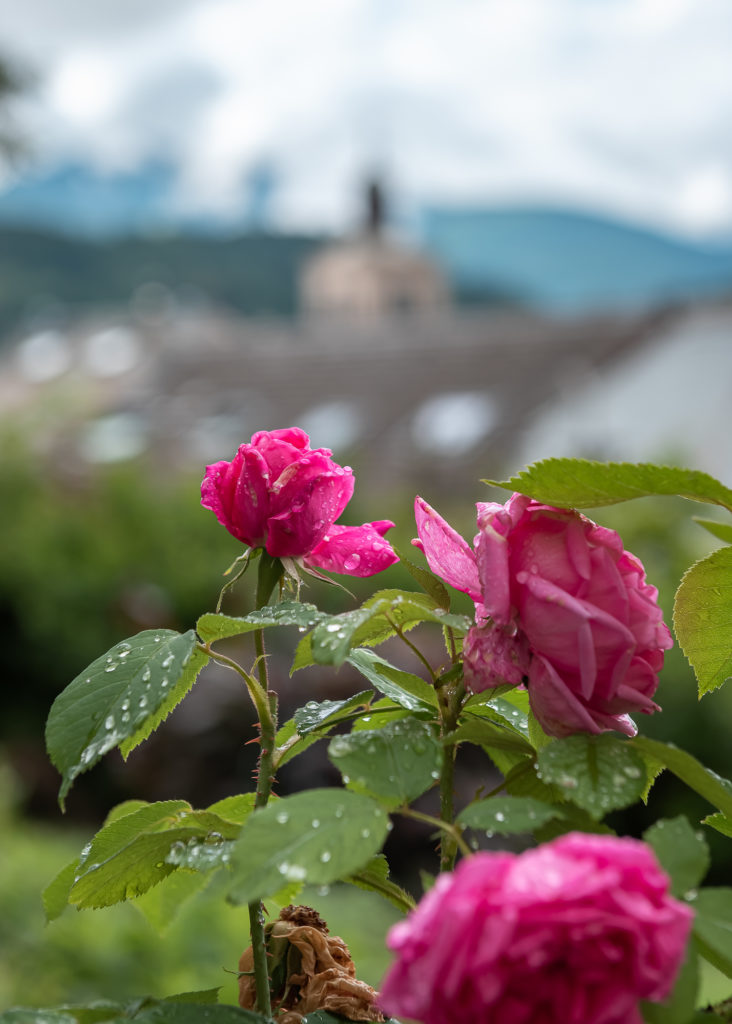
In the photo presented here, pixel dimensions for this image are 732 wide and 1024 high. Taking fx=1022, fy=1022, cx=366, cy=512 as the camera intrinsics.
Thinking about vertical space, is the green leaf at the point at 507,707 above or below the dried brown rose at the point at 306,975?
above

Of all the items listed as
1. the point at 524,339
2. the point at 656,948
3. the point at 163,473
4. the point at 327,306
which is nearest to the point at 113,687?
the point at 656,948

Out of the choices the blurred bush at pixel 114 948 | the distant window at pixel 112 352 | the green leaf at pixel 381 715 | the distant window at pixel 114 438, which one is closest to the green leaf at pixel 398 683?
the green leaf at pixel 381 715

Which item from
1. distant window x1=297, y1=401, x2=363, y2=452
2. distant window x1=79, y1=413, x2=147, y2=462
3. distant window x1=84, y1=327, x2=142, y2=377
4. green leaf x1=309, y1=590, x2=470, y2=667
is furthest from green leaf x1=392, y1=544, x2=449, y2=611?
distant window x1=84, y1=327, x2=142, y2=377

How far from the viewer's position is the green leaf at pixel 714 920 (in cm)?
26

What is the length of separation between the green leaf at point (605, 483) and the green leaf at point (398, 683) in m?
0.09

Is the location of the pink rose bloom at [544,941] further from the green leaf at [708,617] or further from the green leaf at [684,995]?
the green leaf at [708,617]

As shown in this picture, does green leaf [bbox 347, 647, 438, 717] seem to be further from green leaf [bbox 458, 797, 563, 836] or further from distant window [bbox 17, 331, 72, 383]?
distant window [bbox 17, 331, 72, 383]

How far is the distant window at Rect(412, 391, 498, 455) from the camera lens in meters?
8.74

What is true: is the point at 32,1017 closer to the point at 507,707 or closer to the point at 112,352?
the point at 507,707

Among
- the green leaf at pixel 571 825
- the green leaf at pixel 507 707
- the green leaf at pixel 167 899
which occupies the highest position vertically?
the green leaf at pixel 571 825

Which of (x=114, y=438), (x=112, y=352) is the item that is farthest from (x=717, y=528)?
(x=112, y=352)

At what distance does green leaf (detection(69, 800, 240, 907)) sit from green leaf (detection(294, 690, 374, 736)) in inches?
1.7

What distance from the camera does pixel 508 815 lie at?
11.3 inches

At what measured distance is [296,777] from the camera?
2.73 m
